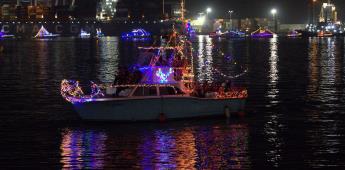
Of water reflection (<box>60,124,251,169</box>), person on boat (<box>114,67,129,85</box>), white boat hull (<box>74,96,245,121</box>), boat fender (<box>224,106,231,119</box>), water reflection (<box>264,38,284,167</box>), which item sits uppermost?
person on boat (<box>114,67,129,85</box>)

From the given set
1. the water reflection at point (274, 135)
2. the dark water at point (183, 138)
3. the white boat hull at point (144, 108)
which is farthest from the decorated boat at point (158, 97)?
the water reflection at point (274, 135)

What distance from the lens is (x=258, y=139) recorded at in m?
34.8

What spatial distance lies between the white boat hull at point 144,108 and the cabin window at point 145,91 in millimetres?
437

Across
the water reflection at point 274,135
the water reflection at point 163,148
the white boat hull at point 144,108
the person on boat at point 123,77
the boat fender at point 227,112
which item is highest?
the person on boat at point 123,77

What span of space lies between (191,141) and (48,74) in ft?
151

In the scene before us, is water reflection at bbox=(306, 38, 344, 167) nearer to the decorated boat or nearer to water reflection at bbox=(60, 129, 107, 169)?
the decorated boat

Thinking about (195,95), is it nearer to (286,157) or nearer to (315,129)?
(315,129)

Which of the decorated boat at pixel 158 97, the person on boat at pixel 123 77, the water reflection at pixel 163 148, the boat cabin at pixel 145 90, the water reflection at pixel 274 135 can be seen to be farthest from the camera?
the person on boat at pixel 123 77

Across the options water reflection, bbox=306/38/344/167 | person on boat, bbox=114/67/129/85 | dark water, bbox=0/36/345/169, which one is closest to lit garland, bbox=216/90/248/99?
dark water, bbox=0/36/345/169

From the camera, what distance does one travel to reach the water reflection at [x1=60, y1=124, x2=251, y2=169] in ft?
A: 96.0

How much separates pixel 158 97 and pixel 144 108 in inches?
37.8

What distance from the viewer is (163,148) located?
32.4 metres

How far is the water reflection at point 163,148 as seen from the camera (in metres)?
29.2

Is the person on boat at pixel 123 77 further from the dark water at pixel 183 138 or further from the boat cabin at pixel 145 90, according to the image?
the dark water at pixel 183 138
